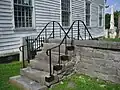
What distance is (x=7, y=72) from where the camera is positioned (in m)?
6.69

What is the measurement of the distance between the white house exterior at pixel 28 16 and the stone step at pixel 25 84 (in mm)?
2443

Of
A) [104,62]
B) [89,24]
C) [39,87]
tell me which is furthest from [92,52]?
[89,24]

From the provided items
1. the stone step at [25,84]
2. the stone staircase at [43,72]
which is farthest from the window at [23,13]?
the stone step at [25,84]

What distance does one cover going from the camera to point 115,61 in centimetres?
508

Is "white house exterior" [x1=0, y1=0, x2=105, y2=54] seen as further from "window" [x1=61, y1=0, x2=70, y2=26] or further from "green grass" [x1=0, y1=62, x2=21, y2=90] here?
"green grass" [x1=0, y1=62, x2=21, y2=90]

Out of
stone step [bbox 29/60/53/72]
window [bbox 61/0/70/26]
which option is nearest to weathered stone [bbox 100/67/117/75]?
stone step [bbox 29/60/53/72]

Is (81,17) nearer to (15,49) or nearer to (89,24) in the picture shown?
(89,24)

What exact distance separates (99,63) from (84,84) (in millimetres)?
789

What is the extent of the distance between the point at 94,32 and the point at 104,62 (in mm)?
11778

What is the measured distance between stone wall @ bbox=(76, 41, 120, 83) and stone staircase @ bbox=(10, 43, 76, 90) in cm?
29

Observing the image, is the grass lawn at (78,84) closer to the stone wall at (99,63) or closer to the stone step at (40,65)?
the stone wall at (99,63)

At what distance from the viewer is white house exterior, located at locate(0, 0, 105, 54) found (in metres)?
7.94

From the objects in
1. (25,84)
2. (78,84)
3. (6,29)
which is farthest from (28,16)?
(78,84)

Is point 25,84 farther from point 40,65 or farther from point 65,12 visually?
point 65,12
